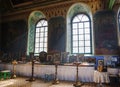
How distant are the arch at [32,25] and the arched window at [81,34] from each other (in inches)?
112

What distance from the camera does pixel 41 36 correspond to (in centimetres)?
1116

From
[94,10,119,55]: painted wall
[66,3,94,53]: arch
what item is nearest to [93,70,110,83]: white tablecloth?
[94,10,119,55]: painted wall

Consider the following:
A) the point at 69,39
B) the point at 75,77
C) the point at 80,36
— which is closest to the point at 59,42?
the point at 69,39

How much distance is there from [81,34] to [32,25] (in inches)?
170

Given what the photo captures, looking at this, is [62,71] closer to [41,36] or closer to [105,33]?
[105,33]

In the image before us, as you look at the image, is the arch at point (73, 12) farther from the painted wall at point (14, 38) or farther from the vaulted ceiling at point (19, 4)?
the painted wall at point (14, 38)

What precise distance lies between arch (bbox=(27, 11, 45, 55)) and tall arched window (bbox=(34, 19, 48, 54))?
0.35 m

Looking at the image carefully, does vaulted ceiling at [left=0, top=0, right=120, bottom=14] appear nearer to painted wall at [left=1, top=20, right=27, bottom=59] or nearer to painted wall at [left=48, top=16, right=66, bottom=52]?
painted wall at [left=1, top=20, right=27, bottom=59]

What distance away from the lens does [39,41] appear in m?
11.2

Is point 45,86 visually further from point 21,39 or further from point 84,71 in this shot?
point 21,39

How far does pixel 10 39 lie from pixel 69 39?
5237mm

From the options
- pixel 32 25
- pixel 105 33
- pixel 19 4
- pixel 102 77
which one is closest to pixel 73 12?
pixel 105 33

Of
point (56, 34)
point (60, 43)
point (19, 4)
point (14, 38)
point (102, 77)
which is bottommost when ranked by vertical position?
point (102, 77)

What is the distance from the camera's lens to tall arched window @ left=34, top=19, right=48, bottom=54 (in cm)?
1103
